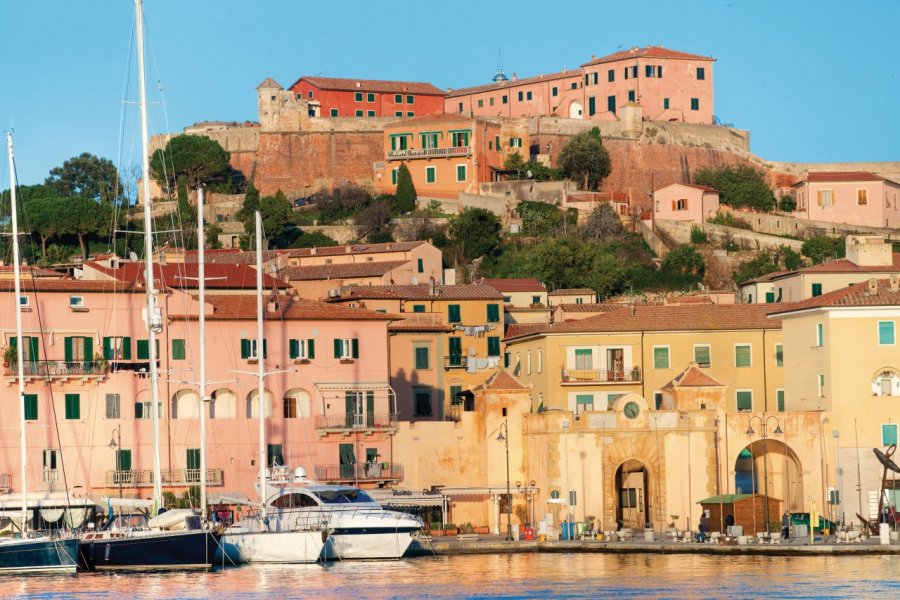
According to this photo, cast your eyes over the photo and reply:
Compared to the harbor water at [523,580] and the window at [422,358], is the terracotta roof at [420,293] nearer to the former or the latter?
the window at [422,358]

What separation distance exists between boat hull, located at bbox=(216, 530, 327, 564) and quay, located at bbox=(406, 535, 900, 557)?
4.05 meters

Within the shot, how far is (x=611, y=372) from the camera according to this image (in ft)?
229

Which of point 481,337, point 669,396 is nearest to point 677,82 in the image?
point 481,337

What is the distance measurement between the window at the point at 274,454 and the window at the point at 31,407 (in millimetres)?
7663

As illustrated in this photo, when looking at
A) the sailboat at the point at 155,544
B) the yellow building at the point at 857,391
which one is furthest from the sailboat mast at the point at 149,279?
the yellow building at the point at 857,391

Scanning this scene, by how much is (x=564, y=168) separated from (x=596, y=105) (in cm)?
949

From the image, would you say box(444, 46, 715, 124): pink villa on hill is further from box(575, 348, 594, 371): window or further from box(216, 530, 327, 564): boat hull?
box(216, 530, 327, 564): boat hull

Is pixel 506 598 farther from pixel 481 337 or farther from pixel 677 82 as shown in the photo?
pixel 677 82

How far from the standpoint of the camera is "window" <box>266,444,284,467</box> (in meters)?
61.8

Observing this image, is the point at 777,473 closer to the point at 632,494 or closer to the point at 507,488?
the point at 632,494

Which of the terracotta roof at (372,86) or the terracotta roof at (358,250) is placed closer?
the terracotta roof at (358,250)

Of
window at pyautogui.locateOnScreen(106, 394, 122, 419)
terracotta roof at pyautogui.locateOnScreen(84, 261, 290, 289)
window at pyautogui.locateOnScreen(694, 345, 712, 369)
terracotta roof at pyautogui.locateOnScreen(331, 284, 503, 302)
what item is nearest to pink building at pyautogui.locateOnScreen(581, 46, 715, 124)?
terracotta roof at pyautogui.locateOnScreen(331, 284, 503, 302)

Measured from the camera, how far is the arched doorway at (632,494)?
62.5m

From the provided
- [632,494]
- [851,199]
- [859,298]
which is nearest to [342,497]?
[632,494]
